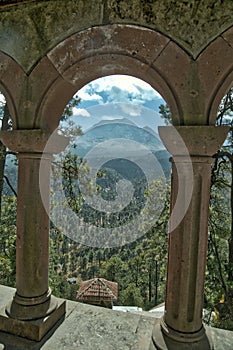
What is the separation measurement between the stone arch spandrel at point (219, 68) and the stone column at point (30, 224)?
150 centimetres

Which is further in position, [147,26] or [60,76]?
[60,76]

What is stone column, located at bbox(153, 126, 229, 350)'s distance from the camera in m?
2.09

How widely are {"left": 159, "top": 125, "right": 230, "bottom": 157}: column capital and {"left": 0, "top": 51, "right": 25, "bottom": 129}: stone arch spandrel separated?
1.49 meters

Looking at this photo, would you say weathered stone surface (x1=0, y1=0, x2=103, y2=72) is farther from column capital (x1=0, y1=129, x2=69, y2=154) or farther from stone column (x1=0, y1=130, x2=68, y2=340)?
stone column (x1=0, y1=130, x2=68, y2=340)

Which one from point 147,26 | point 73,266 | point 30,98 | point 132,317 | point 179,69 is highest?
point 147,26

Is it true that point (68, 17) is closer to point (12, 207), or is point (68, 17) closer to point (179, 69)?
point (179, 69)

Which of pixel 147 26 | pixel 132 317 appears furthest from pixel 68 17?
pixel 132 317

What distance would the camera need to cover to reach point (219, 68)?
6.69 feet

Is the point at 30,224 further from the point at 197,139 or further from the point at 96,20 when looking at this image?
the point at 96,20

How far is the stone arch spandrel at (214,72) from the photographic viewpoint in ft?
6.62

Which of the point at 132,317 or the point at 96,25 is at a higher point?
the point at 96,25

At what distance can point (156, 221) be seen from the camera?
748 cm

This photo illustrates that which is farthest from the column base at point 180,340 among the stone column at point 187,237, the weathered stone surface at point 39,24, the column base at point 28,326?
the weathered stone surface at point 39,24

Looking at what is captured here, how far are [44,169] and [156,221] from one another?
18.0 feet
